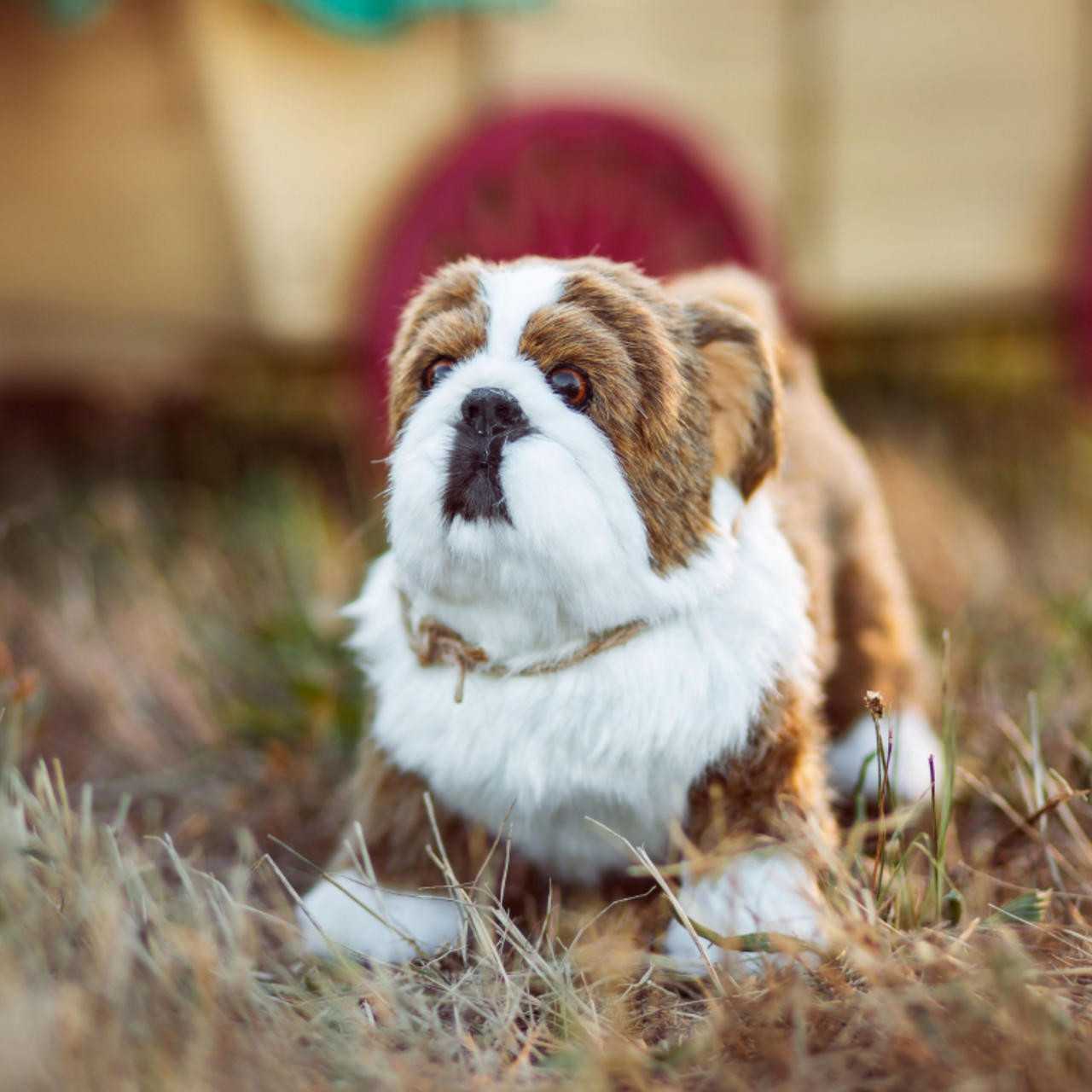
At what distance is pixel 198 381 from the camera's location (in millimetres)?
3854

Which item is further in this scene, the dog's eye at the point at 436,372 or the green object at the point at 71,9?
the green object at the point at 71,9

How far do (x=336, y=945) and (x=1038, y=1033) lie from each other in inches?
25.7

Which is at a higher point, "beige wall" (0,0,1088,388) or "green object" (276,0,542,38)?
"green object" (276,0,542,38)

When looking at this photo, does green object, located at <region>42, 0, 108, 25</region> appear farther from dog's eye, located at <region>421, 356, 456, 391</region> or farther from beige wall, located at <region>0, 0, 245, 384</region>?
dog's eye, located at <region>421, 356, 456, 391</region>

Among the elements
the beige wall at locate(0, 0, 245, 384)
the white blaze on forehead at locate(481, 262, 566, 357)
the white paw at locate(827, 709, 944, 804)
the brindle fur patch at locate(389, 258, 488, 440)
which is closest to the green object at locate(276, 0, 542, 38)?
the beige wall at locate(0, 0, 245, 384)

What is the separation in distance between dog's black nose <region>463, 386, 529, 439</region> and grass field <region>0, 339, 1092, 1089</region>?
502mm

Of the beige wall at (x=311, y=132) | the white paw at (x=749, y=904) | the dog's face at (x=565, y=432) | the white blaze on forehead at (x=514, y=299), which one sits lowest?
the white paw at (x=749, y=904)

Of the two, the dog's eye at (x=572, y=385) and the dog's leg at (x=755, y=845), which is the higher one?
the dog's eye at (x=572, y=385)

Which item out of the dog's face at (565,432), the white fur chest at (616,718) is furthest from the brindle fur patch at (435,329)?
the white fur chest at (616,718)

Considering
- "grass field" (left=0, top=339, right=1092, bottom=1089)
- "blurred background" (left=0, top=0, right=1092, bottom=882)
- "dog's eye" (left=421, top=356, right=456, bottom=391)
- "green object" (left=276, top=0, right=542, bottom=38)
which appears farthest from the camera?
"green object" (left=276, top=0, right=542, bottom=38)

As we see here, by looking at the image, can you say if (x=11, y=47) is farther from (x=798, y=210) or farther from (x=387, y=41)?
(x=798, y=210)

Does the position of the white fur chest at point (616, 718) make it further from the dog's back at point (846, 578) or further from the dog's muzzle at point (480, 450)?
the dog's back at point (846, 578)

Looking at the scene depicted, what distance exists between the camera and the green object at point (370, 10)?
211 centimetres

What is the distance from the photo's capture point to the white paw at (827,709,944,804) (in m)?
1.60
